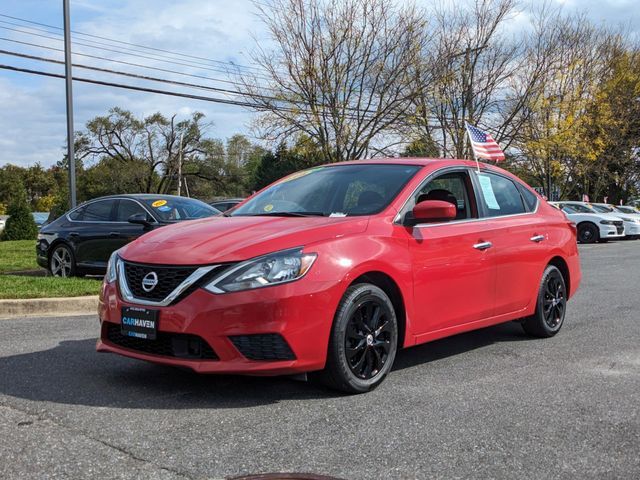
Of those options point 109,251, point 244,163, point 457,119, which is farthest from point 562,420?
point 244,163

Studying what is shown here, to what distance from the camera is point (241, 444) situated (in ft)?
11.4

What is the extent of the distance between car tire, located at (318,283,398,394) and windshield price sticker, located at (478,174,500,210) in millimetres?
1727

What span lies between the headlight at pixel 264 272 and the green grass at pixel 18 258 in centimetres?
983

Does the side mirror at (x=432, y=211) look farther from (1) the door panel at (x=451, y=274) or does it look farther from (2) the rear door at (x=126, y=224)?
(2) the rear door at (x=126, y=224)

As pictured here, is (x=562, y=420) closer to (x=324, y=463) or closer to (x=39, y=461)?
(x=324, y=463)

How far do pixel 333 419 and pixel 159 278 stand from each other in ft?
4.35

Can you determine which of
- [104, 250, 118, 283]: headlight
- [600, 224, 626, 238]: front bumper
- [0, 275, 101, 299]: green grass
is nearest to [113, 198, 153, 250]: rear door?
A: [0, 275, 101, 299]: green grass

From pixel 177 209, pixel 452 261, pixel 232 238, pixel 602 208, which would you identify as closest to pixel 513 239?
pixel 452 261

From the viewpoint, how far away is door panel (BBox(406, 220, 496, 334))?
4.89m

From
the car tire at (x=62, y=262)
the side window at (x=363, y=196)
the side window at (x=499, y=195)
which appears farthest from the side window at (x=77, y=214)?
the side window at (x=499, y=195)

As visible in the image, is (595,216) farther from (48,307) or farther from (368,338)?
(368,338)

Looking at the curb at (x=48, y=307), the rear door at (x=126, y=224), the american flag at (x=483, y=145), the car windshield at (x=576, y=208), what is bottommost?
the curb at (x=48, y=307)

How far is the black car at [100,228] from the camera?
10.9m

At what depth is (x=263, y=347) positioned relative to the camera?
406 centimetres
